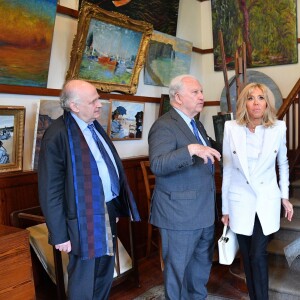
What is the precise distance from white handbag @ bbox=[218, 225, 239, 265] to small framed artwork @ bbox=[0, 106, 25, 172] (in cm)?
141

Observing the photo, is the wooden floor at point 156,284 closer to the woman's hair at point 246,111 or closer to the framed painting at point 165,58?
the woman's hair at point 246,111

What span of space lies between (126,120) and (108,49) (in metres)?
0.69

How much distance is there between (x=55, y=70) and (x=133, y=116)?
0.95 metres

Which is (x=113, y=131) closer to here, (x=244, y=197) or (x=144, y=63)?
(x=144, y=63)

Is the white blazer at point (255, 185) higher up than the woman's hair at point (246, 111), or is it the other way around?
the woman's hair at point (246, 111)

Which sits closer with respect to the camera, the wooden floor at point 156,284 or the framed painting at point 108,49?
the wooden floor at point 156,284

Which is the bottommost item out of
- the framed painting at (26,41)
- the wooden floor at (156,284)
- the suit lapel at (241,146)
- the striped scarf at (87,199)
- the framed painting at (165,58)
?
the wooden floor at (156,284)

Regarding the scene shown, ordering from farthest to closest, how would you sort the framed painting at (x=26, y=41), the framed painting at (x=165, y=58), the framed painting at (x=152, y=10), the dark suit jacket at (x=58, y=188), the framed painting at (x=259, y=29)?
1. the framed painting at (x=259, y=29)
2. the framed painting at (x=165, y=58)
3. the framed painting at (x=152, y=10)
4. the framed painting at (x=26, y=41)
5. the dark suit jacket at (x=58, y=188)

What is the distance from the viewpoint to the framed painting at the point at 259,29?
4.07m

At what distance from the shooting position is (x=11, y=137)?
249 centimetres

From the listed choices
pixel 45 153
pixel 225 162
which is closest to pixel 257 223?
pixel 225 162

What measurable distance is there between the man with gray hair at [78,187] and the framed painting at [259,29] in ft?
9.42

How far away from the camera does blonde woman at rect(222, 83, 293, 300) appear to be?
2.13 meters

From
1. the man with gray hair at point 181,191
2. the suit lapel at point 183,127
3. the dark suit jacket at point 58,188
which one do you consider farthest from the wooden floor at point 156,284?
the suit lapel at point 183,127
